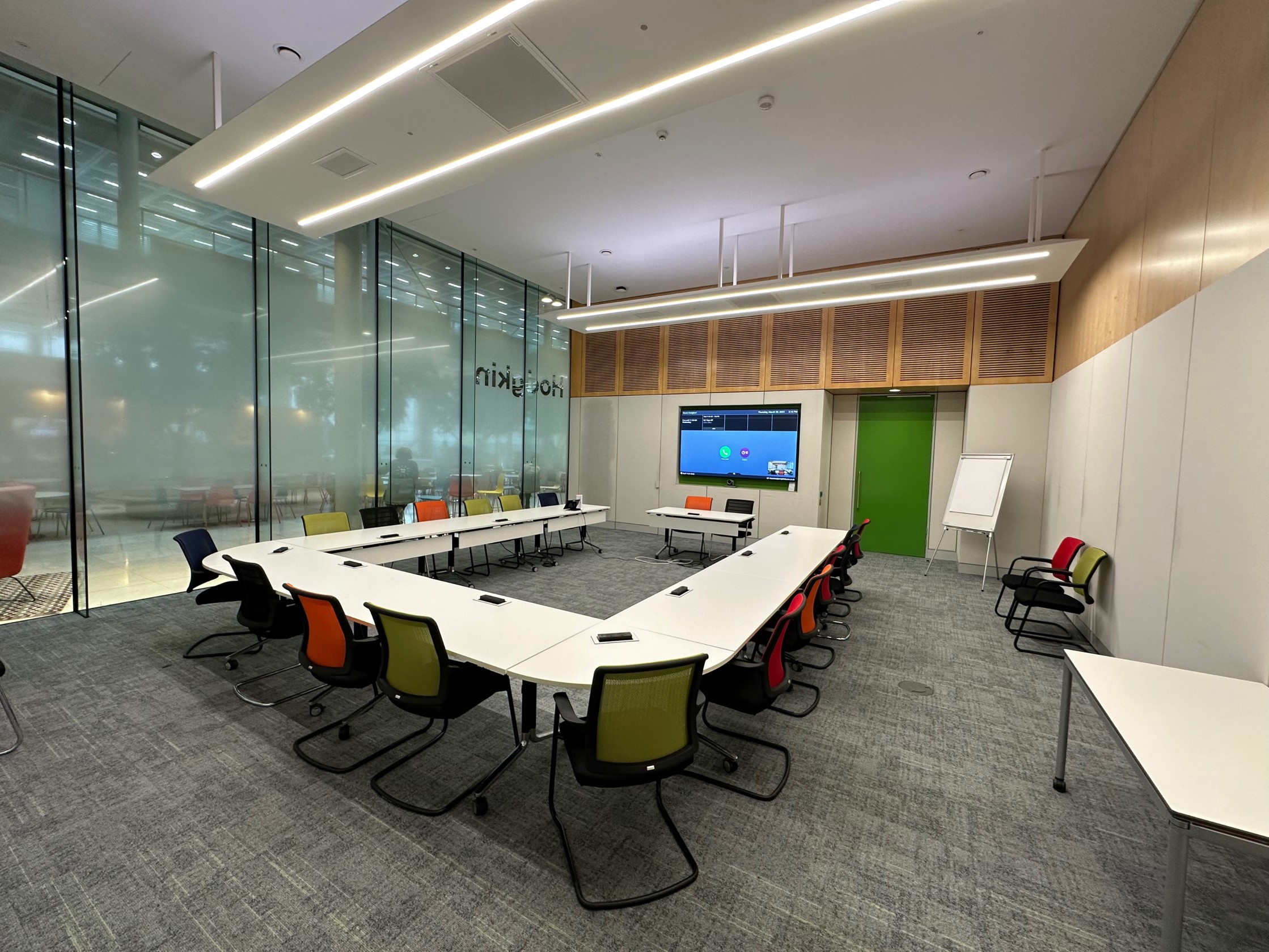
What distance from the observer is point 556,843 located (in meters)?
2.19

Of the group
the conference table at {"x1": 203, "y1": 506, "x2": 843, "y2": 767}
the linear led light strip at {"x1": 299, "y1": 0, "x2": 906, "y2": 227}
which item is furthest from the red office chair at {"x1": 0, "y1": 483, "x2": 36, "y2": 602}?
the linear led light strip at {"x1": 299, "y1": 0, "x2": 906, "y2": 227}

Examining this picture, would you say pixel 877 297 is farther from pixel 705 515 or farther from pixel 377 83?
pixel 377 83

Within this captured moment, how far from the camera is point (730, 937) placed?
1772 mm

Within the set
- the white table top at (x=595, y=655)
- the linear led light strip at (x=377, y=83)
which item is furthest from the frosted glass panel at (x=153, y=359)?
the white table top at (x=595, y=655)

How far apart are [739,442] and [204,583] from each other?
24.3 feet

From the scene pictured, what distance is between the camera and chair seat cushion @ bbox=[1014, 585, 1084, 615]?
4.29 m

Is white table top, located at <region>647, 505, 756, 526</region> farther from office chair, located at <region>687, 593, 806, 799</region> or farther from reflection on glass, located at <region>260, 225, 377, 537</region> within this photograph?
office chair, located at <region>687, 593, 806, 799</region>

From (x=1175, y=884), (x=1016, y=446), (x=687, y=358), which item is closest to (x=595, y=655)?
(x=1175, y=884)

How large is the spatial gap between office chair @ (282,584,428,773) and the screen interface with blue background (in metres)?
7.04

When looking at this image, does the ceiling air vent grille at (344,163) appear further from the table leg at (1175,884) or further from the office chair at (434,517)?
the table leg at (1175,884)

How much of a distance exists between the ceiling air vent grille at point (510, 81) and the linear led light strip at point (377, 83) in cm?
7

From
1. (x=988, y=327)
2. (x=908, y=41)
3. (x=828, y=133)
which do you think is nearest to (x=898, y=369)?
(x=988, y=327)

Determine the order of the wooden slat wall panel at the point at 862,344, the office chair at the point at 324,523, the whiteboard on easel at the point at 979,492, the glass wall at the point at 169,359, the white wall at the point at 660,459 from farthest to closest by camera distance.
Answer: the white wall at the point at 660,459, the wooden slat wall panel at the point at 862,344, the whiteboard on easel at the point at 979,492, the office chair at the point at 324,523, the glass wall at the point at 169,359

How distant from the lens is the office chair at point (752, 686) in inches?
101
